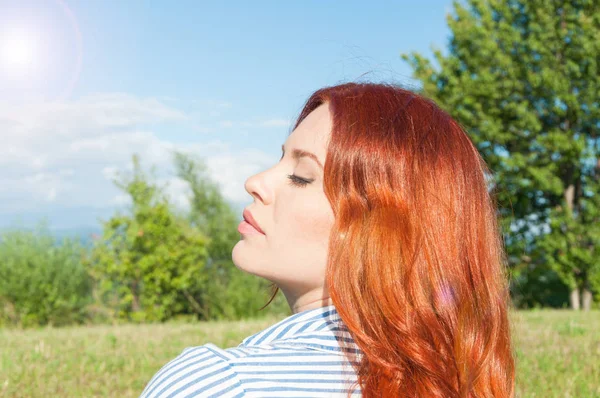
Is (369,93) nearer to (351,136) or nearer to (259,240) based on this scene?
(351,136)

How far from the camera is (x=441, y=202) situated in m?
1.72

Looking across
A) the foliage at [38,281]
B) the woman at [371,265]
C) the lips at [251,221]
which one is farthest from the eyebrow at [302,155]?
the foliage at [38,281]

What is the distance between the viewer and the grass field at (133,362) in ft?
13.6

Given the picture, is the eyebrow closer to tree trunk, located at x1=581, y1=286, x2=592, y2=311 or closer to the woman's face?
the woman's face

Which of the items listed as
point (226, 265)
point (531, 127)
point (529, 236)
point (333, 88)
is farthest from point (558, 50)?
point (333, 88)

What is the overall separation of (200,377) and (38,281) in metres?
15.6

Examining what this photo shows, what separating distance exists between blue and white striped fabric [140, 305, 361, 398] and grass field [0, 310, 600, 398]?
5.93 ft

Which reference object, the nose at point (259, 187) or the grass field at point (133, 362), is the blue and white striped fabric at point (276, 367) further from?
the grass field at point (133, 362)

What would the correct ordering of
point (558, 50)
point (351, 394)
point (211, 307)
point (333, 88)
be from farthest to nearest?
point (558, 50)
point (211, 307)
point (333, 88)
point (351, 394)

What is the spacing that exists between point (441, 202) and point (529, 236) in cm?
2096

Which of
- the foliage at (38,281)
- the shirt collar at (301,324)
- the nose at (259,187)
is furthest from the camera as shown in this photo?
the foliage at (38,281)

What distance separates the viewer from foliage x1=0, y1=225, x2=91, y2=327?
50.9 feet

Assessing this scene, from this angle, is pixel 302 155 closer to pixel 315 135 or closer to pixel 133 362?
pixel 315 135

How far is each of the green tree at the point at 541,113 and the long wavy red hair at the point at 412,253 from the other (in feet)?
59.9
